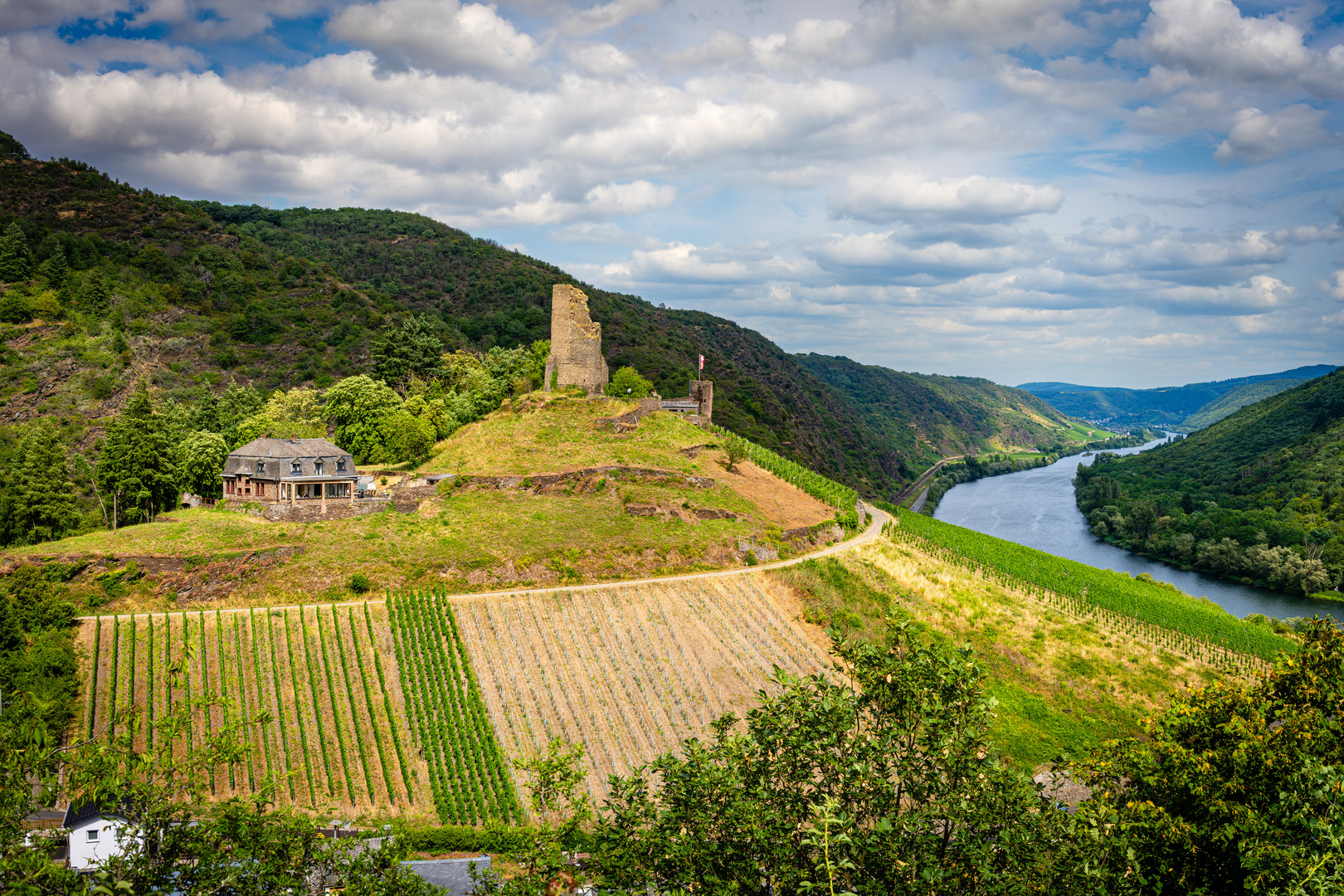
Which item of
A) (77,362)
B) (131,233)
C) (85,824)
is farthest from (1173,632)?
(131,233)

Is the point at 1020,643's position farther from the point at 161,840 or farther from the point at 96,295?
the point at 96,295

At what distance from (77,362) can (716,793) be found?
84387 millimetres

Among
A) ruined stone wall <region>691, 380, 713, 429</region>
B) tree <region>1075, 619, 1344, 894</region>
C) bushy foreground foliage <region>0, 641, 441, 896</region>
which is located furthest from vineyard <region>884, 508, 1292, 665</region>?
bushy foreground foliage <region>0, 641, 441, 896</region>

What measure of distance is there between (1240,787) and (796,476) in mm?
47855

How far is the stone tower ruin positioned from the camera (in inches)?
2414

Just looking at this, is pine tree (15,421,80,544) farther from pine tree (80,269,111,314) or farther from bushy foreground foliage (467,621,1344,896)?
pine tree (80,269,111,314)

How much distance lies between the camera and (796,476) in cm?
6322

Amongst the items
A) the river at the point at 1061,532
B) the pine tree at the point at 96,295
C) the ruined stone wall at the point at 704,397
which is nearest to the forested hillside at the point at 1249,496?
the river at the point at 1061,532

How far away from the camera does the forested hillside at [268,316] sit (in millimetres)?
72562

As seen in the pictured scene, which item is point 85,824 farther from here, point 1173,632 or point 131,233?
point 131,233

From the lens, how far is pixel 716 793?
50.0 feet

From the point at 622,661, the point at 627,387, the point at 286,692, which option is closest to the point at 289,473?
the point at 286,692

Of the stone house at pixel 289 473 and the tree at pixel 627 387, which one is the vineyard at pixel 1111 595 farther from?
the stone house at pixel 289 473

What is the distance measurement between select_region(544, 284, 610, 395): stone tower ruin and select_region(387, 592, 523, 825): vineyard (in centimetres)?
2795
